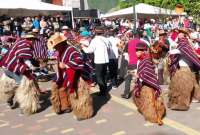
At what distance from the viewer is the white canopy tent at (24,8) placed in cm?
1895

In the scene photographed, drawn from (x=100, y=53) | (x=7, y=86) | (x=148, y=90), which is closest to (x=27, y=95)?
(x=7, y=86)

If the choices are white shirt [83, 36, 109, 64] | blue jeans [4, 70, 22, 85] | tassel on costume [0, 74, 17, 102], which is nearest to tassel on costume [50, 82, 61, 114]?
blue jeans [4, 70, 22, 85]

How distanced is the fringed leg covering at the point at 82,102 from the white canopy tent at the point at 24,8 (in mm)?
11114

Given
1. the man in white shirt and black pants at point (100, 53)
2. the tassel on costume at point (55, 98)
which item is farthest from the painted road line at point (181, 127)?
the man in white shirt and black pants at point (100, 53)

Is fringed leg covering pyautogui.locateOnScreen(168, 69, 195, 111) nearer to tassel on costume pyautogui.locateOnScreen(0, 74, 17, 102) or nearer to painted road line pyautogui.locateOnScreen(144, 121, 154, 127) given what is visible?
painted road line pyautogui.locateOnScreen(144, 121, 154, 127)

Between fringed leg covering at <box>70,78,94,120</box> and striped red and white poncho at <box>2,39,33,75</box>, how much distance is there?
138cm

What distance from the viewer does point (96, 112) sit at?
9.16m

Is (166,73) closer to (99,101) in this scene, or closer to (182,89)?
(99,101)

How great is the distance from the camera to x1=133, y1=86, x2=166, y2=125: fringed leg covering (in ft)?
26.2

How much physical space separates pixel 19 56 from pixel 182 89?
332 centimetres

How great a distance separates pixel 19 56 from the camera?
9117 mm

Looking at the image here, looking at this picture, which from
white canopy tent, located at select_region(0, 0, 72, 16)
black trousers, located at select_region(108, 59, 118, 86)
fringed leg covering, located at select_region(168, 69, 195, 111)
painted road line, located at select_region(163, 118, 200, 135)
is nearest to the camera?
painted road line, located at select_region(163, 118, 200, 135)

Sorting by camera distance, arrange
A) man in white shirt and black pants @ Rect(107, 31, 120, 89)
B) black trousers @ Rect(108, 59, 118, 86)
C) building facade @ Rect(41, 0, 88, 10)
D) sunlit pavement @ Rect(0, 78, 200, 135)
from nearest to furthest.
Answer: sunlit pavement @ Rect(0, 78, 200, 135), man in white shirt and black pants @ Rect(107, 31, 120, 89), black trousers @ Rect(108, 59, 118, 86), building facade @ Rect(41, 0, 88, 10)

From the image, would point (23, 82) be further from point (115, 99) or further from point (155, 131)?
point (155, 131)
